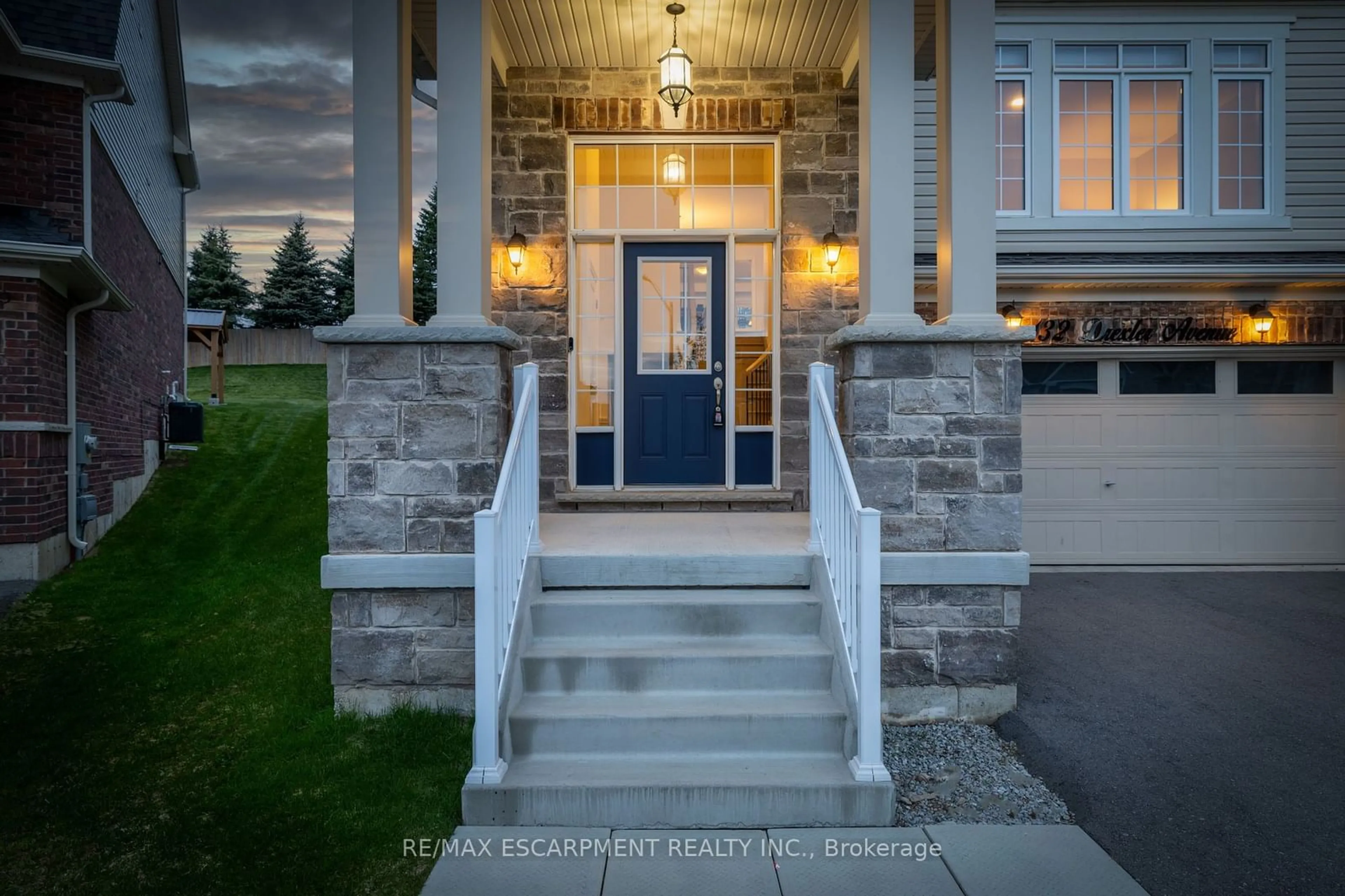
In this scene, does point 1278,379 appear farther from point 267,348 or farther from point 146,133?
point 267,348

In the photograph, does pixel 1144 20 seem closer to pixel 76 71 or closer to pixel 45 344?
pixel 76 71

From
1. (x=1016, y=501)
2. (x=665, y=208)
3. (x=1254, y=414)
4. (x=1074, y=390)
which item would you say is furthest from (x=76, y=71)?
(x=1254, y=414)

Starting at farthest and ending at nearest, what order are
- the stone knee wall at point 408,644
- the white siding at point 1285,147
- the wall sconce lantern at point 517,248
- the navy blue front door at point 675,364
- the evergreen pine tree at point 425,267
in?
1. the evergreen pine tree at point 425,267
2. the white siding at point 1285,147
3. the navy blue front door at point 675,364
4. the wall sconce lantern at point 517,248
5. the stone knee wall at point 408,644

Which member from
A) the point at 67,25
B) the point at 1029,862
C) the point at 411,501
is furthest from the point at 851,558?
the point at 67,25

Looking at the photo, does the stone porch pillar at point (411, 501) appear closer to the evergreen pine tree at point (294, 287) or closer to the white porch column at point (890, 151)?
the white porch column at point (890, 151)

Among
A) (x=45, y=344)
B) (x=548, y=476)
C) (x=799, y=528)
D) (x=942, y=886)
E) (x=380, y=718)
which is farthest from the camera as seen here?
(x=45, y=344)

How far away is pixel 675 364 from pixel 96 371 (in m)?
5.51

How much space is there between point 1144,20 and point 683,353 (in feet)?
17.8

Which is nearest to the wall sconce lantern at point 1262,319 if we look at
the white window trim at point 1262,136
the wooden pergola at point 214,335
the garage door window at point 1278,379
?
the garage door window at point 1278,379

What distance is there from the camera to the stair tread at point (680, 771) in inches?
108

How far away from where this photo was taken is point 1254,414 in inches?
277

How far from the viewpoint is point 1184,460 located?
7.03 meters

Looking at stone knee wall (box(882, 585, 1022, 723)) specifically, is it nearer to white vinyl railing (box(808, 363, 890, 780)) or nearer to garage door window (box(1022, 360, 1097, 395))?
white vinyl railing (box(808, 363, 890, 780))

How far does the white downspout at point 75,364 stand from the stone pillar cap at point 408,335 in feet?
14.4
